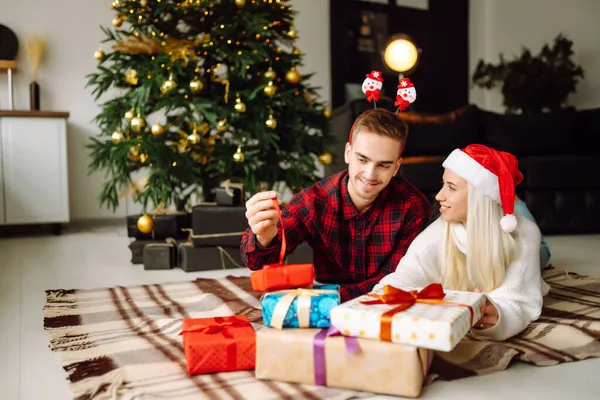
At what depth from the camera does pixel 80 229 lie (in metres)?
3.99

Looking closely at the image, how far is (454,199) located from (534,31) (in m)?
4.36

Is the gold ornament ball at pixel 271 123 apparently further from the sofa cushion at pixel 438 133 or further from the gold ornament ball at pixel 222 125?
the sofa cushion at pixel 438 133

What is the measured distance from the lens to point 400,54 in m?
4.39

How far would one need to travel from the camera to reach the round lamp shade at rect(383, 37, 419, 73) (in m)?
4.35

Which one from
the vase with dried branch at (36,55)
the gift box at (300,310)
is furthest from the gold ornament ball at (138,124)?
the gift box at (300,310)

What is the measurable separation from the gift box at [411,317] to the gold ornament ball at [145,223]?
1.67 meters

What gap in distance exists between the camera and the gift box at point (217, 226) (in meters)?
2.46

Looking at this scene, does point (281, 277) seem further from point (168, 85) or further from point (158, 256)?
point (168, 85)

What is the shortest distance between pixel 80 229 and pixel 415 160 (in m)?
2.28

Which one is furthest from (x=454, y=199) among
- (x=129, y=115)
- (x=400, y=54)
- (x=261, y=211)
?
(x=400, y=54)

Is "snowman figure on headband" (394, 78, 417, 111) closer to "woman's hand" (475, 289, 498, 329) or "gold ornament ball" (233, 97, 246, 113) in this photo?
"woman's hand" (475, 289, 498, 329)

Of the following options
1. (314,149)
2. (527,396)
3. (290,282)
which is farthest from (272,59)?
(527,396)

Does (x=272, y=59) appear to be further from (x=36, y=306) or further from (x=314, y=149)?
(x=36, y=306)

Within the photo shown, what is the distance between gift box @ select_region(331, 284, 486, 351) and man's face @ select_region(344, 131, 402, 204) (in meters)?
0.43
